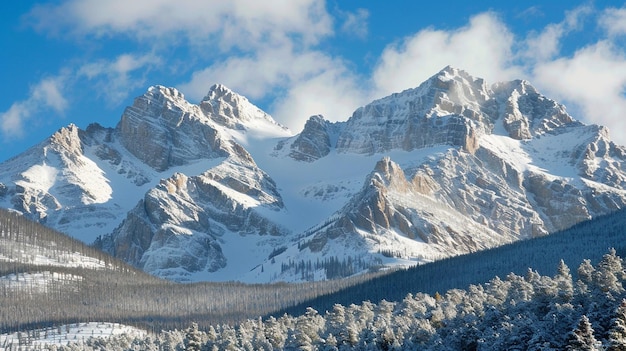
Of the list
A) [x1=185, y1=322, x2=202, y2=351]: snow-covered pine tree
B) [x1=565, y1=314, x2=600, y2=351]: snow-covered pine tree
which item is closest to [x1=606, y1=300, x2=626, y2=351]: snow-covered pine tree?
[x1=565, y1=314, x2=600, y2=351]: snow-covered pine tree

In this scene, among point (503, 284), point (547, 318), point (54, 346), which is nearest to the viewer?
point (547, 318)

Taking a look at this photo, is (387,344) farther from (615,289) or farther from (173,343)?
(173,343)

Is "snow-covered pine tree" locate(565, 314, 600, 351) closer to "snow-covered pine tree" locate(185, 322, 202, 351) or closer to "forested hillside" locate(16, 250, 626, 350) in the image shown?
"forested hillside" locate(16, 250, 626, 350)

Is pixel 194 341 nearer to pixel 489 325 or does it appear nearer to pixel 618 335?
pixel 489 325

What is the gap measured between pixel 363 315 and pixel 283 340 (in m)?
23.7

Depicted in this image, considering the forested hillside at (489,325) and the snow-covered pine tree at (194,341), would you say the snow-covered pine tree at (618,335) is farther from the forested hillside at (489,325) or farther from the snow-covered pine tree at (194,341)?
the snow-covered pine tree at (194,341)

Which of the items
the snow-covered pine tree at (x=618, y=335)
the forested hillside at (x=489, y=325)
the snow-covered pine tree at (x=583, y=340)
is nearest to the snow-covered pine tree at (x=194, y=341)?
the forested hillside at (x=489, y=325)

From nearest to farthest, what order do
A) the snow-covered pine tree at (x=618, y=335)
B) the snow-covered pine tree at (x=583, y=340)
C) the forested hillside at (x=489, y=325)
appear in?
the snow-covered pine tree at (x=618, y=335)
the snow-covered pine tree at (x=583, y=340)
the forested hillside at (x=489, y=325)

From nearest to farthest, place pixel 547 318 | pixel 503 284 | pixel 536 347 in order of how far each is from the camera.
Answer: pixel 536 347 → pixel 547 318 → pixel 503 284

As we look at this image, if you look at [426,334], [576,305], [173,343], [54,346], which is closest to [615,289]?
[576,305]

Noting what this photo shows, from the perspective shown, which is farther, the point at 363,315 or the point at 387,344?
the point at 363,315

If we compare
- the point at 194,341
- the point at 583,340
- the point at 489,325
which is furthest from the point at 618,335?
the point at 194,341

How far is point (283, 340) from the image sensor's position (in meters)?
147

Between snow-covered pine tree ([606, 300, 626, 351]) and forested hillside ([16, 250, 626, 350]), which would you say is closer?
snow-covered pine tree ([606, 300, 626, 351])
